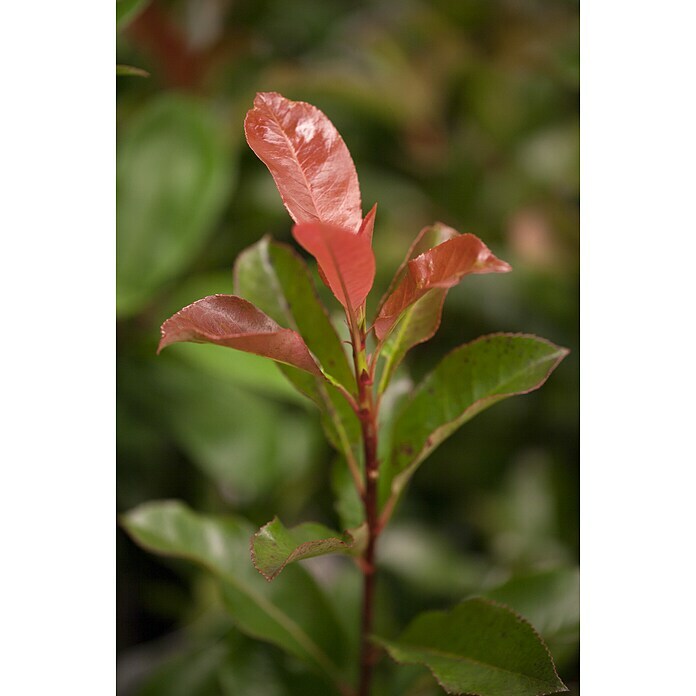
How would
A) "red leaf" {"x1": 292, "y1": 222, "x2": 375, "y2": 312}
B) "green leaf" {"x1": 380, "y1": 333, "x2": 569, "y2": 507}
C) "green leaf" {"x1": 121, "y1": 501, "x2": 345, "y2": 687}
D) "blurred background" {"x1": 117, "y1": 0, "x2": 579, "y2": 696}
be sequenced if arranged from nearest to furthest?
"red leaf" {"x1": 292, "y1": 222, "x2": 375, "y2": 312} < "green leaf" {"x1": 380, "y1": 333, "x2": 569, "y2": 507} < "green leaf" {"x1": 121, "y1": 501, "x2": 345, "y2": 687} < "blurred background" {"x1": 117, "y1": 0, "x2": 579, "y2": 696}

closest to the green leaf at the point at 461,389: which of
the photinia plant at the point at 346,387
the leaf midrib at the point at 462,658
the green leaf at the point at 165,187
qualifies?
the photinia plant at the point at 346,387

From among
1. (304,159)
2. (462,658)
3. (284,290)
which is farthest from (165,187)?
(462,658)

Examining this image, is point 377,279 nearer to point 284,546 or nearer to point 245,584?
point 245,584

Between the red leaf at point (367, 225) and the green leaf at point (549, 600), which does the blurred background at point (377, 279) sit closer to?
the green leaf at point (549, 600)

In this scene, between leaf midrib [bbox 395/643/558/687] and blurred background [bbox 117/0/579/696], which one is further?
blurred background [bbox 117/0/579/696]

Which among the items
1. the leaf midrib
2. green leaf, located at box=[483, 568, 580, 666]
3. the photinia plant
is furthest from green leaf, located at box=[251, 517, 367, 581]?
green leaf, located at box=[483, 568, 580, 666]

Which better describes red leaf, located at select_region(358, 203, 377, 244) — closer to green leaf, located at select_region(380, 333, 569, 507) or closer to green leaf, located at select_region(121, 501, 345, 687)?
green leaf, located at select_region(380, 333, 569, 507)
